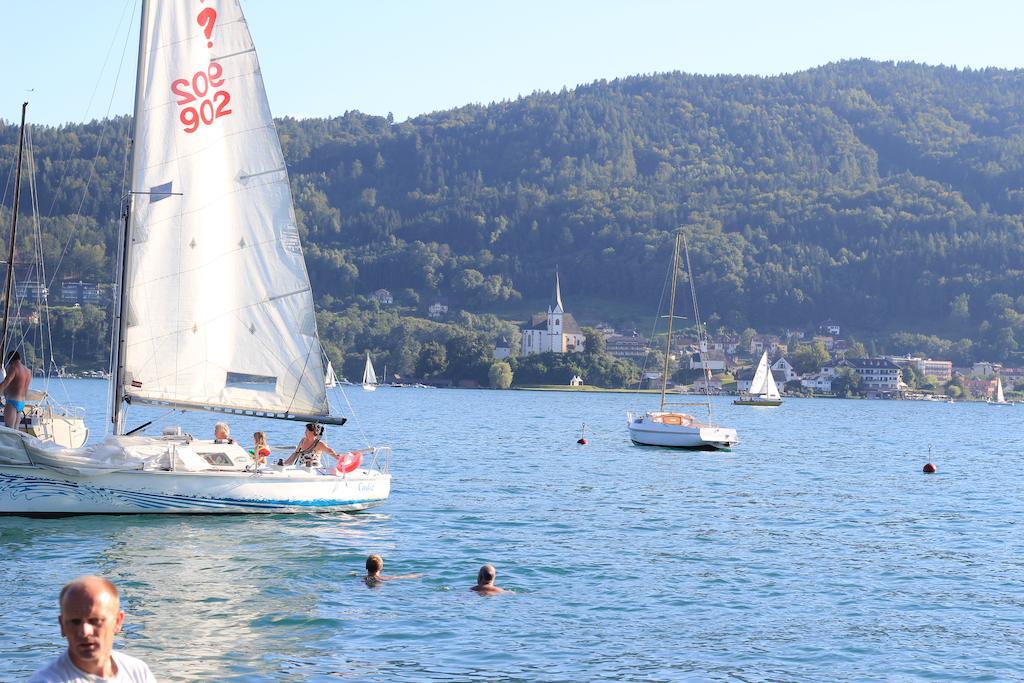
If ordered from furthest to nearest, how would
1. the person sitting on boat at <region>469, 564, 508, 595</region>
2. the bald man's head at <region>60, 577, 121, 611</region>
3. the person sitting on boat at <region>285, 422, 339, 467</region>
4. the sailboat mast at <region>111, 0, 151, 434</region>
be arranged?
the person sitting on boat at <region>285, 422, 339, 467</region>
the sailboat mast at <region>111, 0, 151, 434</region>
the person sitting on boat at <region>469, 564, 508, 595</region>
the bald man's head at <region>60, 577, 121, 611</region>

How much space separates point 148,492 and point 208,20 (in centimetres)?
1012

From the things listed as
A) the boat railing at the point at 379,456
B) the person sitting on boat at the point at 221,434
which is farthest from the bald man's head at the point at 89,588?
the person sitting on boat at the point at 221,434

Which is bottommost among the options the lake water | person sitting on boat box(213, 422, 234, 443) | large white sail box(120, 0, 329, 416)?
the lake water

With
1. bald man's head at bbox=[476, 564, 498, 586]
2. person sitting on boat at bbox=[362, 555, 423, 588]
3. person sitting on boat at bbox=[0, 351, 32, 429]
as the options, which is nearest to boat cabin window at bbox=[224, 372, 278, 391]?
person sitting on boat at bbox=[0, 351, 32, 429]

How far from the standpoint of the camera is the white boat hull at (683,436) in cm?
6569

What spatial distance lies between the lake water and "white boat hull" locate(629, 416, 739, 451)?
19261 millimetres

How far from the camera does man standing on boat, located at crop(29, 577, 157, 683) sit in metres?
6.74

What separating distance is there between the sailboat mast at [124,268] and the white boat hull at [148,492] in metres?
1.46

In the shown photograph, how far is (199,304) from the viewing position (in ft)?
94.5

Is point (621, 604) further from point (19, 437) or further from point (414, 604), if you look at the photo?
point (19, 437)

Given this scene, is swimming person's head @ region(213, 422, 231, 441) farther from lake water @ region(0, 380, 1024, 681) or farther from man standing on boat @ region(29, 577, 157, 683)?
man standing on boat @ region(29, 577, 157, 683)

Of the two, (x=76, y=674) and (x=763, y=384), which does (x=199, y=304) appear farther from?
(x=763, y=384)

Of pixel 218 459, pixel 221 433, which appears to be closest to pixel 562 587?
pixel 218 459

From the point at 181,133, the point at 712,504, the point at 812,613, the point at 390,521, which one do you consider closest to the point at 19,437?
the point at 181,133
